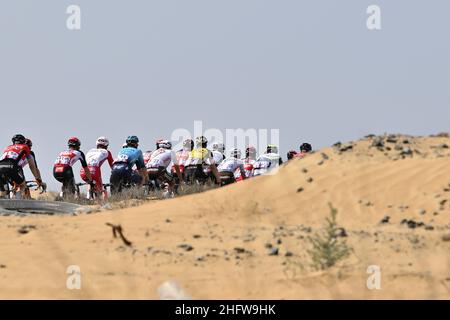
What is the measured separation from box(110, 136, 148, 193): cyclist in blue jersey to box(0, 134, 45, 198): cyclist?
7.26 ft

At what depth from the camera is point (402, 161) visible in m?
18.6

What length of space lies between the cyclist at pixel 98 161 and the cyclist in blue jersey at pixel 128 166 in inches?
14.5

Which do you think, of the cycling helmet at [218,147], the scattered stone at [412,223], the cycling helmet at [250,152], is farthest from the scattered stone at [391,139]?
the cycling helmet at [218,147]

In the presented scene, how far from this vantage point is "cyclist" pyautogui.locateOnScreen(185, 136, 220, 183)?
2902 cm

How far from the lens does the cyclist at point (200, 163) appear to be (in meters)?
29.0

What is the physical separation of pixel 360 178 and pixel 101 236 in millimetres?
4576

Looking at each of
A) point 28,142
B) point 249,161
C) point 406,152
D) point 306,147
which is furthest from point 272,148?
point 406,152

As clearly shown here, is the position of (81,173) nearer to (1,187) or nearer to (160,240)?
(1,187)

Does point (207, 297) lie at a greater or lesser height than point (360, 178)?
lesser

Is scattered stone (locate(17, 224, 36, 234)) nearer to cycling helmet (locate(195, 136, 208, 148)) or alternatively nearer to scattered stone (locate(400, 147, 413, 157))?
scattered stone (locate(400, 147, 413, 157))

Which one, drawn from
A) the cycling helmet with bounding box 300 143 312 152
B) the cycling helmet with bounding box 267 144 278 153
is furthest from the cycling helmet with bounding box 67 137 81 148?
the cycling helmet with bounding box 267 144 278 153

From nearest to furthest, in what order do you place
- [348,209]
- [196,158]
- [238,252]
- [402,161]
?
[238,252], [348,209], [402,161], [196,158]
